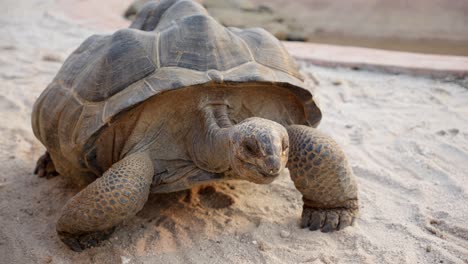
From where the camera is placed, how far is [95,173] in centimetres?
306

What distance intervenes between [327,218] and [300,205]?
316 mm

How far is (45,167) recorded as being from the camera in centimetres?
367

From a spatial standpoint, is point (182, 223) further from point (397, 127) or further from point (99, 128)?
point (397, 127)

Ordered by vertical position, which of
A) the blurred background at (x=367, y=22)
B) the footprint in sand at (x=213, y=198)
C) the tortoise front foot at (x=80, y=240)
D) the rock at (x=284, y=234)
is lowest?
the blurred background at (x=367, y=22)

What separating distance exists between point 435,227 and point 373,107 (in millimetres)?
2139

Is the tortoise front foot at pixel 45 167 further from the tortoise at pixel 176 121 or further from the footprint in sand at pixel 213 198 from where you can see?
the footprint in sand at pixel 213 198

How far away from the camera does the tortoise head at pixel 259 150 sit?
7.17 ft

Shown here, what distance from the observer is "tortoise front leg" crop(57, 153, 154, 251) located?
8.36ft

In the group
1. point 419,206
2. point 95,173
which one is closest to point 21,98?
point 95,173

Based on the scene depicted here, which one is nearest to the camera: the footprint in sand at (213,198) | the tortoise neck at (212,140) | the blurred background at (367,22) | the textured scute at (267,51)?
the tortoise neck at (212,140)

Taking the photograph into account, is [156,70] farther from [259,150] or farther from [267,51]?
[259,150]

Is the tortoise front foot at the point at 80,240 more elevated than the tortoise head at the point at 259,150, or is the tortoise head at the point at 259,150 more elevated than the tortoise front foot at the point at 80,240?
the tortoise head at the point at 259,150

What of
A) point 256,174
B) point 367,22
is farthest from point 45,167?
point 367,22

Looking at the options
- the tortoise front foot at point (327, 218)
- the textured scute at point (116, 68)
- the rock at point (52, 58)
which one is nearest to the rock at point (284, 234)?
the tortoise front foot at point (327, 218)
